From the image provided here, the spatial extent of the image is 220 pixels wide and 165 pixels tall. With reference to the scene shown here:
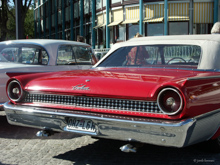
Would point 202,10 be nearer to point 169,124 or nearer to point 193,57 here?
point 193,57

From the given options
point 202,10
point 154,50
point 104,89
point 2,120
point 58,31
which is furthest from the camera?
point 58,31

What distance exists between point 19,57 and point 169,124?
461 cm

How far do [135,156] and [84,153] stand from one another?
672 millimetres

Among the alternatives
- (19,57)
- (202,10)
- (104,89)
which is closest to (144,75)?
(104,89)

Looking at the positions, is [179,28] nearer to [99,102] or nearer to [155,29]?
[155,29]

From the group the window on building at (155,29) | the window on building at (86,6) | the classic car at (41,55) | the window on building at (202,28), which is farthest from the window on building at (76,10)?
the classic car at (41,55)

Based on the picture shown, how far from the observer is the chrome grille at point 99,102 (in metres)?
3.36

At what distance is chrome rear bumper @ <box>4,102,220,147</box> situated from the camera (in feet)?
10.4

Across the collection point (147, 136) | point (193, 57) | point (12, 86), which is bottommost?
point (147, 136)

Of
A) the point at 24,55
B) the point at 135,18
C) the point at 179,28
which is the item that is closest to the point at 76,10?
the point at 135,18

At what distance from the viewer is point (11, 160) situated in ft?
13.9

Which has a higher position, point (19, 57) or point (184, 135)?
point (19, 57)

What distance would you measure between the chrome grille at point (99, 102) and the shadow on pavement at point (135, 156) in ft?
2.60

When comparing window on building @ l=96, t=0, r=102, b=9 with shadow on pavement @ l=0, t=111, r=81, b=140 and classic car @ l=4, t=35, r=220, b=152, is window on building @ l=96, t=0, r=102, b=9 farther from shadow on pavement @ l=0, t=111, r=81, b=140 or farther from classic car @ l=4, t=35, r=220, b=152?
classic car @ l=4, t=35, r=220, b=152
